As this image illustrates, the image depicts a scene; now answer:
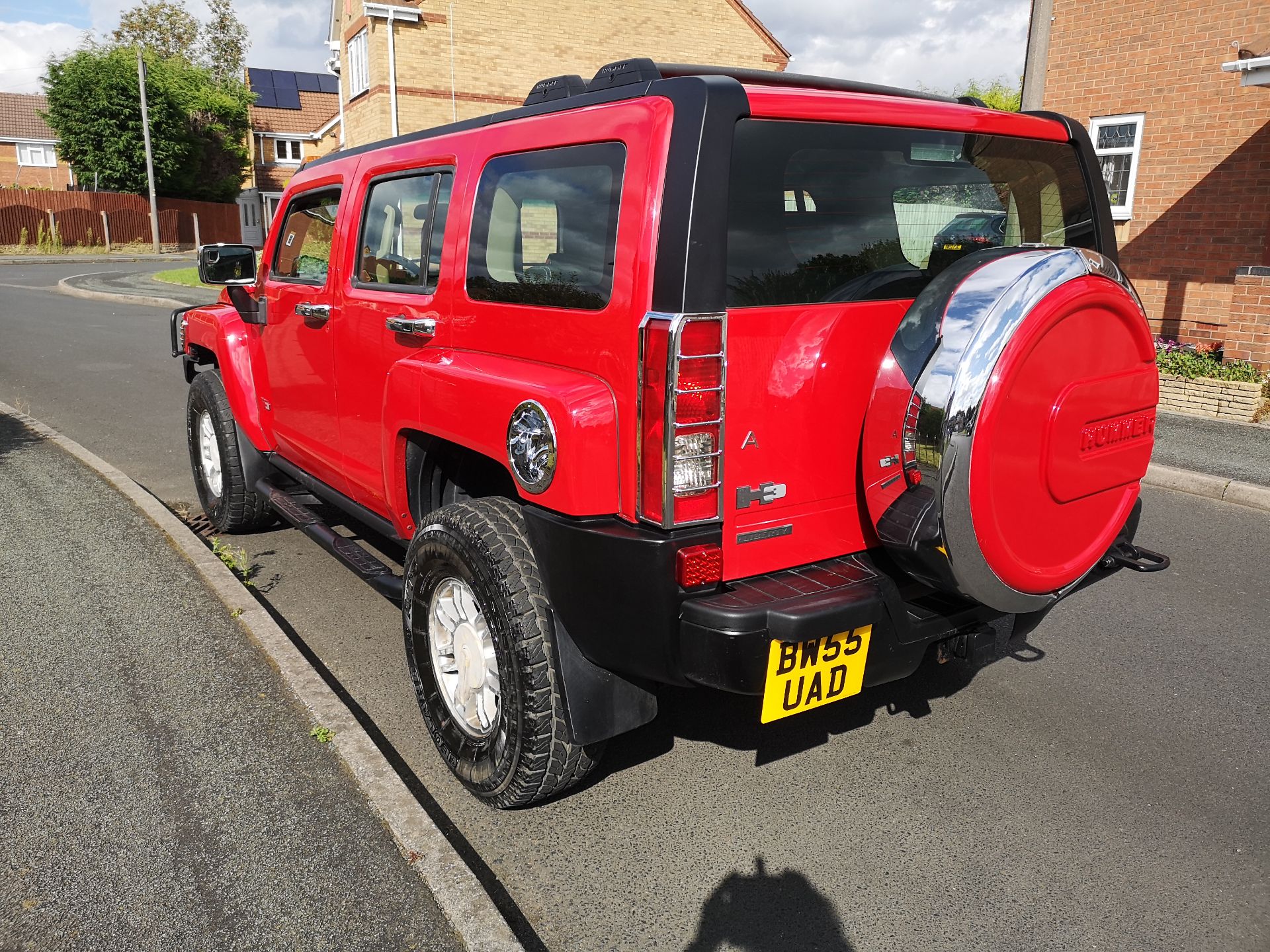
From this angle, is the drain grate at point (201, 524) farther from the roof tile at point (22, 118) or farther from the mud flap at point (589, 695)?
the roof tile at point (22, 118)

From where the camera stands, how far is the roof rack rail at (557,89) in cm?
287

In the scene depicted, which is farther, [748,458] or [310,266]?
[310,266]

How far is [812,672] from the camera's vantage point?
2.54m

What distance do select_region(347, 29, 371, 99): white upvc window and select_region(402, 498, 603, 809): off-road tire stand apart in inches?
1028

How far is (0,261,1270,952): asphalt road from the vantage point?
2578 mm

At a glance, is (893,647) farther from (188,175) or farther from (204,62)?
(204,62)

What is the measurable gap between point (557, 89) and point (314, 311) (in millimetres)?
1666

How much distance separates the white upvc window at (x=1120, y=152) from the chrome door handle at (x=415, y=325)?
11.5m

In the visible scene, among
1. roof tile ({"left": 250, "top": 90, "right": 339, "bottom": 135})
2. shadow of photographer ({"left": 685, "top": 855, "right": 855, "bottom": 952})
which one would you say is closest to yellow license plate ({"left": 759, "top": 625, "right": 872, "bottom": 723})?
shadow of photographer ({"left": 685, "top": 855, "right": 855, "bottom": 952})

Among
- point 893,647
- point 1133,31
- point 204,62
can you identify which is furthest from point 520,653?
point 204,62

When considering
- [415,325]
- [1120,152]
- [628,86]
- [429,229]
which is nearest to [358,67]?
[1120,152]

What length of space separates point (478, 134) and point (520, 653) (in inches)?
66.9

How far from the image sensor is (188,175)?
4684cm

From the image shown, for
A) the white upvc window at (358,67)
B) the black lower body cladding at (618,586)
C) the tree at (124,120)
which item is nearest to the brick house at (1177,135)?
the black lower body cladding at (618,586)
